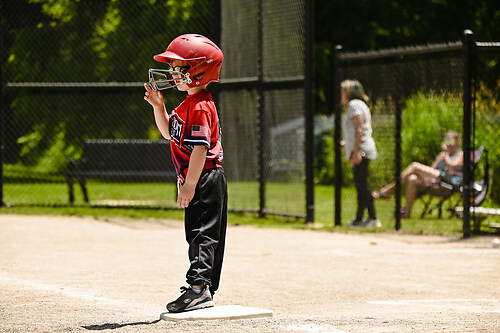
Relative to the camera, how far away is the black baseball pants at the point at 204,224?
5.94 metres

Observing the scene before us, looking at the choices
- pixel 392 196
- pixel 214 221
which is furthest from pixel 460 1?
pixel 214 221

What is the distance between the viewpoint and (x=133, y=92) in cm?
1528

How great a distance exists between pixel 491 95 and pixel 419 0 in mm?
19163

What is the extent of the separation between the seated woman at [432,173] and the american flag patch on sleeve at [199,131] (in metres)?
7.09

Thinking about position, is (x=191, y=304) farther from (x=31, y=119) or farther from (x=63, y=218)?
(x=31, y=119)

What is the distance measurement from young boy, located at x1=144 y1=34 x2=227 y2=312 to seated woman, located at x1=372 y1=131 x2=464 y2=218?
6897 millimetres

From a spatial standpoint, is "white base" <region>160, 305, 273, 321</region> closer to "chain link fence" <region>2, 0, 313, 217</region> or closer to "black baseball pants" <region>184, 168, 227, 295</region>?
"black baseball pants" <region>184, 168, 227, 295</region>

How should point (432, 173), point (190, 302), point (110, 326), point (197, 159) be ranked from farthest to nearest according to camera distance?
1. point (432, 173)
2. point (190, 302)
3. point (197, 159)
4. point (110, 326)

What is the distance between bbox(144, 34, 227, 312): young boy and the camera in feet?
19.2

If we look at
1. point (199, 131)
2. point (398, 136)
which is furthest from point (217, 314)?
point (398, 136)

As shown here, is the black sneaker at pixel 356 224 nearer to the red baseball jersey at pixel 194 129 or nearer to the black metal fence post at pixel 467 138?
the black metal fence post at pixel 467 138

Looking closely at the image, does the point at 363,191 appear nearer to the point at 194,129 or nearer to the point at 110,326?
the point at 194,129

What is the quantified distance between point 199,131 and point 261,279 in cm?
263

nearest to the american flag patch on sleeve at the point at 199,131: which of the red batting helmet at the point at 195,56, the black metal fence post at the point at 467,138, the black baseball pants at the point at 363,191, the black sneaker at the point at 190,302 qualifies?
the red batting helmet at the point at 195,56
